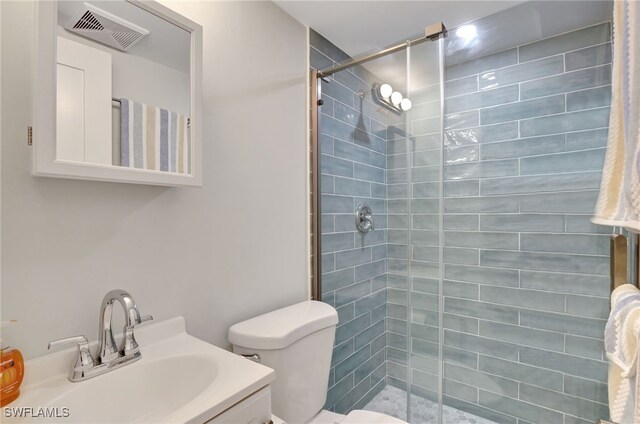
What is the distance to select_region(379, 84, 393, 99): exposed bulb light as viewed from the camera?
5.50ft

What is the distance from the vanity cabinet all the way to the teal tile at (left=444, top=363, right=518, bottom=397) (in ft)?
4.53

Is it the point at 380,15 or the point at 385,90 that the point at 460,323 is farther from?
the point at 380,15

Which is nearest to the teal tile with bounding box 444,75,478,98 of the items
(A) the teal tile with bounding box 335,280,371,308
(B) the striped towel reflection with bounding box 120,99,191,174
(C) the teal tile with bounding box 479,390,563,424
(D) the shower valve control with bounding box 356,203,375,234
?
(D) the shower valve control with bounding box 356,203,375,234

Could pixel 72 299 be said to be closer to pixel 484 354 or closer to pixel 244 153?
pixel 244 153

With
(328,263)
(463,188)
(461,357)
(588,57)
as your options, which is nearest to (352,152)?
(328,263)

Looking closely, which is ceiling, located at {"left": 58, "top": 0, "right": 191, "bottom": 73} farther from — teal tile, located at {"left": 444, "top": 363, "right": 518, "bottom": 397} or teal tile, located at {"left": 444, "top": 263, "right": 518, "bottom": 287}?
teal tile, located at {"left": 444, "top": 363, "right": 518, "bottom": 397}

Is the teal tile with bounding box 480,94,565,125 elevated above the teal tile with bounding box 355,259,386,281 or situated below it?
above

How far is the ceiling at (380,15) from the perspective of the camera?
1.57m

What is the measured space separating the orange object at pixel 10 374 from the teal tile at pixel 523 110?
89.7 inches

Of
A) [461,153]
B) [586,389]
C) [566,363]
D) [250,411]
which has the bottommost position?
[586,389]

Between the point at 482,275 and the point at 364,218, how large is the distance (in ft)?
2.76

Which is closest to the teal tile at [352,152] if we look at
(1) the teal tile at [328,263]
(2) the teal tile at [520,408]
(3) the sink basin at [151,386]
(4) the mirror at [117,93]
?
(1) the teal tile at [328,263]

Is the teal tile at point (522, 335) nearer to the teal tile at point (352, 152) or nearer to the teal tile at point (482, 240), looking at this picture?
the teal tile at point (482, 240)

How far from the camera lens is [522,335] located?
1874 millimetres
